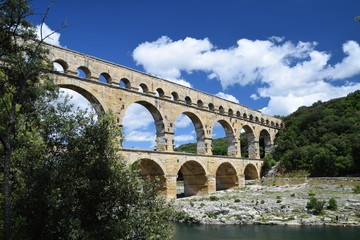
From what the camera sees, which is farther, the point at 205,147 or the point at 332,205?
the point at 205,147

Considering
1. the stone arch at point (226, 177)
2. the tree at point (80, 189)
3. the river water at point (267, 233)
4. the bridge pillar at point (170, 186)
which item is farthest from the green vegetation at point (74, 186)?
the stone arch at point (226, 177)

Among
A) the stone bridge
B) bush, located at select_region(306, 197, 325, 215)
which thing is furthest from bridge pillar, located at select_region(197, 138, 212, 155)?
bush, located at select_region(306, 197, 325, 215)

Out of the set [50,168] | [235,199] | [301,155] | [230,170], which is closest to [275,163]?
[301,155]

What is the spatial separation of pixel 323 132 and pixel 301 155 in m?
4.51

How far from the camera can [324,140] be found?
31.9 metres

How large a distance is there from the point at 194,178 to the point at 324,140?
1430 cm

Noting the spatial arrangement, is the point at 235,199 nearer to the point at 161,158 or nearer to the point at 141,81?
the point at 161,158

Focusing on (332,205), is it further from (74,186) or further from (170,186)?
(74,186)

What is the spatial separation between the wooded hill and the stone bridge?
4231mm

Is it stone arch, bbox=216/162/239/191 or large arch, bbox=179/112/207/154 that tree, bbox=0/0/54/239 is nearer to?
large arch, bbox=179/112/207/154

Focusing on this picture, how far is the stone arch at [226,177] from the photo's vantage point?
30.0 metres

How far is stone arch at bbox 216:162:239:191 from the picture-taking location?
30045mm

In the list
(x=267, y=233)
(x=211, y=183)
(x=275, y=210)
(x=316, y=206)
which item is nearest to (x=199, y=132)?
(x=211, y=183)

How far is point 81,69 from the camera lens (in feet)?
65.6
